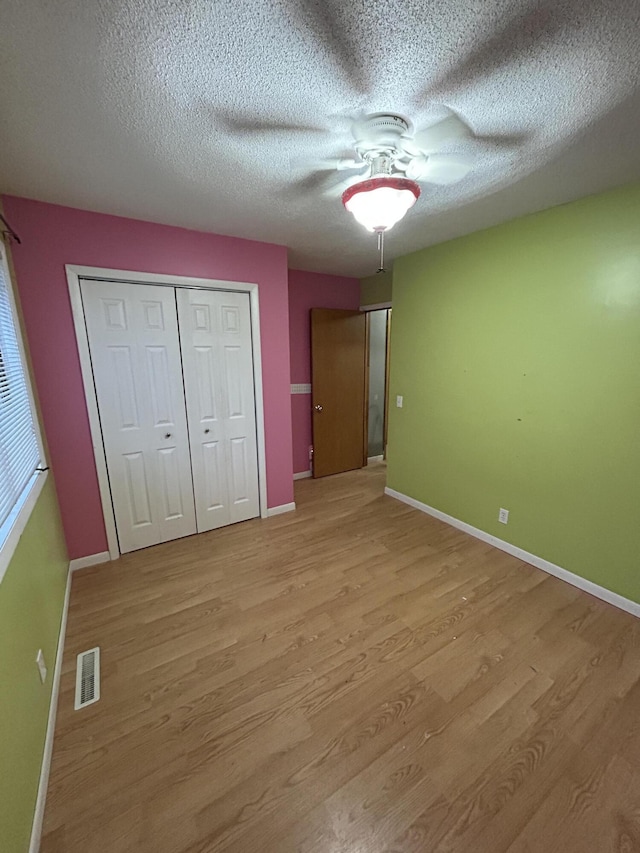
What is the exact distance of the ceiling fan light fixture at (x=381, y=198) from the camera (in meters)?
1.27

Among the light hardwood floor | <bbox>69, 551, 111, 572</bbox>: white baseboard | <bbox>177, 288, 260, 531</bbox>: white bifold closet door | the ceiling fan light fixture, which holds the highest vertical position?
the ceiling fan light fixture

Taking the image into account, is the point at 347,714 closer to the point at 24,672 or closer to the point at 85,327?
the point at 24,672

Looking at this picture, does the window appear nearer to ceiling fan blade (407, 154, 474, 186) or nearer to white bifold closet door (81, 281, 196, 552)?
white bifold closet door (81, 281, 196, 552)

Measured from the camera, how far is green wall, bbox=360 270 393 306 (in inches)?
149

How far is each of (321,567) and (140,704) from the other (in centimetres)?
125

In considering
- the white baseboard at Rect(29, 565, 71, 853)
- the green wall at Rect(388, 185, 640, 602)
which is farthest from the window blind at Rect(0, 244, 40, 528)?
the green wall at Rect(388, 185, 640, 602)

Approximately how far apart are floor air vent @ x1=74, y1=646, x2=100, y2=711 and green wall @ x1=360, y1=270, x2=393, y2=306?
3.90 m

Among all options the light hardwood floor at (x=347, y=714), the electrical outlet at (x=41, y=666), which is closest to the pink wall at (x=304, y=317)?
the light hardwood floor at (x=347, y=714)

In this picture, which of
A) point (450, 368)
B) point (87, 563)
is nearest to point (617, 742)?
point (450, 368)

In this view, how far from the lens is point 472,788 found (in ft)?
3.89

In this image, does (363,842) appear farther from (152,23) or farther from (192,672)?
(152,23)

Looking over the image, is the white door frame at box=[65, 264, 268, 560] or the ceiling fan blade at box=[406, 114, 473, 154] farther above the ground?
the ceiling fan blade at box=[406, 114, 473, 154]

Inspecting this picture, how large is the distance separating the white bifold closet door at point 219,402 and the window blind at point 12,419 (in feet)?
3.14

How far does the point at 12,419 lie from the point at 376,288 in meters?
3.58
